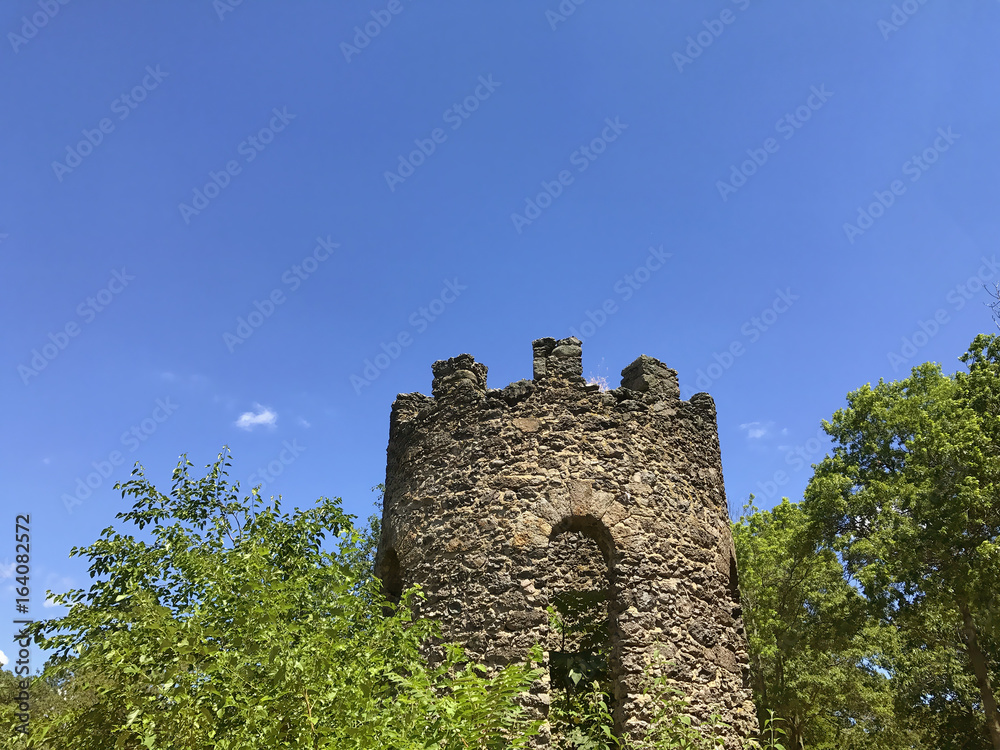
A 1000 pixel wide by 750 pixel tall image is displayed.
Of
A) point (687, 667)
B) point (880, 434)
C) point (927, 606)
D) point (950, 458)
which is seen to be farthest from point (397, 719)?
point (880, 434)

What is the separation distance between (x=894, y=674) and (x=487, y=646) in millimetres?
16639

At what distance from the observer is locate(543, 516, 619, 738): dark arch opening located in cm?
729

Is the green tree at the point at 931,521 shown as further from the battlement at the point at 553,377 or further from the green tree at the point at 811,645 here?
the battlement at the point at 553,377

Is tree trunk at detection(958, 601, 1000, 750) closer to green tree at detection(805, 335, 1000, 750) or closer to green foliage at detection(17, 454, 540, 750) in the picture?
green tree at detection(805, 335, 1000, 750)

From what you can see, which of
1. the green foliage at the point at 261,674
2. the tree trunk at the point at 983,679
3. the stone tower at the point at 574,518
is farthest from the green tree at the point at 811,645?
the green foliage at the point at 261,674

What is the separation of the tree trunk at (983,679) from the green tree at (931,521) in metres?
0.02

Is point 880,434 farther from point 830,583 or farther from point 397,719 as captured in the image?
point 397,719

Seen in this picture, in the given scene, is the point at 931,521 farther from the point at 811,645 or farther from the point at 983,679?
the point at 811,645

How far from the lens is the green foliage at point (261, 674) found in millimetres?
4152

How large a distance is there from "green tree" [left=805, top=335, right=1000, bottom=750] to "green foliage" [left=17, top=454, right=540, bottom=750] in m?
9.97

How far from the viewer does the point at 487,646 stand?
7137mm

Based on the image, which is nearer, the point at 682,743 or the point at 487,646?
the point at 682,743

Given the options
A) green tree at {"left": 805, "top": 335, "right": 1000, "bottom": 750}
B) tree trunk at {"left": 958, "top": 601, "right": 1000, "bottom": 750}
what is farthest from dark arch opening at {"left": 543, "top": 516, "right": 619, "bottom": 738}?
tree trunk at {"left": 958, "top": 601, "right": 1000, "bottom": 750}

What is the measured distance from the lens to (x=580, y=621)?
9109mm
